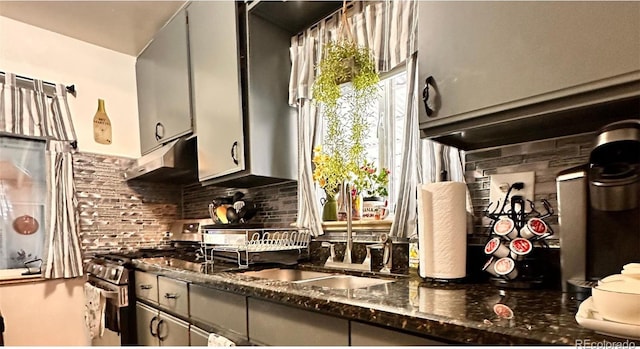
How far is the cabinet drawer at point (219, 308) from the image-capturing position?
1.32 meters

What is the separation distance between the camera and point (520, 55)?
3.12 ft

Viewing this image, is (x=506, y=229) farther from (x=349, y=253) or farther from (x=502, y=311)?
(x=349, y=253)

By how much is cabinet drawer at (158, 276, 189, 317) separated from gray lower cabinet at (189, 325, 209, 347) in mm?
93

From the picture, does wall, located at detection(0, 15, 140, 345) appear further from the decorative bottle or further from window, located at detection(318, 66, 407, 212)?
window, located at detection(318, 66, 407, 212)

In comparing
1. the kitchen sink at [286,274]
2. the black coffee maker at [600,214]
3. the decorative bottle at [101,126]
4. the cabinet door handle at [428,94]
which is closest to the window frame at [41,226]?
the decorative bottle at [101,126]

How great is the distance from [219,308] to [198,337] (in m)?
0.25

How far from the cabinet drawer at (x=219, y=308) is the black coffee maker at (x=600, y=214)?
1.04 metres

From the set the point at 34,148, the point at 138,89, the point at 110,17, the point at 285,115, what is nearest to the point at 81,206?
the point at 34,148

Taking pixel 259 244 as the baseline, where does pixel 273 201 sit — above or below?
above

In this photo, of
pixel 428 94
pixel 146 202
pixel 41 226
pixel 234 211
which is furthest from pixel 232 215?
pixel 428 94

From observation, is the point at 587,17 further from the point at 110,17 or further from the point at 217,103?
the point at 110,17

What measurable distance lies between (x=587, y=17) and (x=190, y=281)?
5.51ft

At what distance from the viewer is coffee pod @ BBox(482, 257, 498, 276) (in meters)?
1.12

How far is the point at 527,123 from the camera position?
1030 mm
